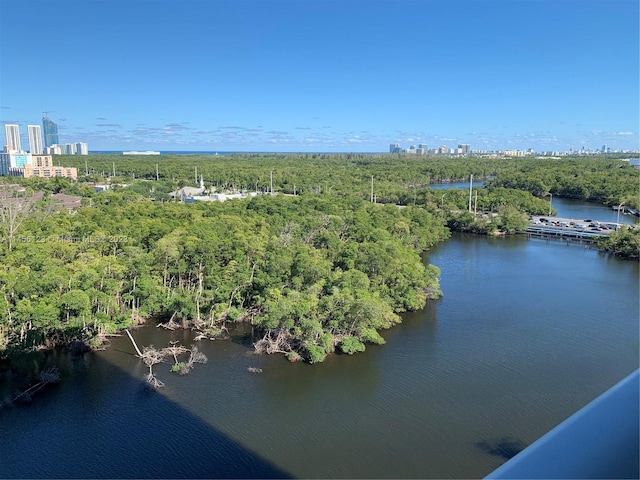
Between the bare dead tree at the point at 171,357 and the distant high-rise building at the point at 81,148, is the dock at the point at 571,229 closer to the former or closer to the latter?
the bare dead tree at the point at 171,357

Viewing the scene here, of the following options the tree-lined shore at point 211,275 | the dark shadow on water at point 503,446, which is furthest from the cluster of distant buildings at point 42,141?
the dark shadow on water at point 503,446

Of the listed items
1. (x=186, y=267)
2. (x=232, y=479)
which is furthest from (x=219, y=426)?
(x=186, y=267)

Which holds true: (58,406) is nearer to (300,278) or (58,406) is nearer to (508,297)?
(300,278)

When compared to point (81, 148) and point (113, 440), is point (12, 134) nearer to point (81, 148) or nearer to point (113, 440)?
point (81, 148)

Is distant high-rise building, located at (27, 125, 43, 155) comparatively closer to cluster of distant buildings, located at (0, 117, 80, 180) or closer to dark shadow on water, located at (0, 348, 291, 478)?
cluster of distant buildings, located at (0, 117, 80, 180)

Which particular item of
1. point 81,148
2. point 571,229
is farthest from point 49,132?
point 571,229

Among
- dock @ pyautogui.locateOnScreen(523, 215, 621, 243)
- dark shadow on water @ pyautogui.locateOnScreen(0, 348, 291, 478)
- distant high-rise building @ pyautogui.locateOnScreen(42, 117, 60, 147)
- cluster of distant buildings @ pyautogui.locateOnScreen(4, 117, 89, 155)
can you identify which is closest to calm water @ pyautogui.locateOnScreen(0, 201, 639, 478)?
dark shadow on water @ pyautogui.locateOnScreen(0, 348, 291, 478)
